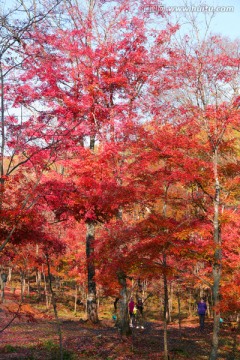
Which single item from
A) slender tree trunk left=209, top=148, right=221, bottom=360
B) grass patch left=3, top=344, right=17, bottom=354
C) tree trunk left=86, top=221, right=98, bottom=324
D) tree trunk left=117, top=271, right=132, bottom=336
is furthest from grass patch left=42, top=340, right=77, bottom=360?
tree trunk left=86, top=221, right=98, bottom=324

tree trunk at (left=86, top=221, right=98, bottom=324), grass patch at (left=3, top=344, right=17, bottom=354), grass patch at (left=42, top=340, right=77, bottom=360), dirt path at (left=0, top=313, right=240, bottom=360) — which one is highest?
tree trunk at (left=86, top=221, right=98, bottom=324)

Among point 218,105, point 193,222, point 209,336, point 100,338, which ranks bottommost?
point 209,336

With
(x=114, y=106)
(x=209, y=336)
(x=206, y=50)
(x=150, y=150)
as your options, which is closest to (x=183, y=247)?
(x=150, y=150)

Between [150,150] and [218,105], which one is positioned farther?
[150,150]

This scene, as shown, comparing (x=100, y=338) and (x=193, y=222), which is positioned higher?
(x=193, y=222)

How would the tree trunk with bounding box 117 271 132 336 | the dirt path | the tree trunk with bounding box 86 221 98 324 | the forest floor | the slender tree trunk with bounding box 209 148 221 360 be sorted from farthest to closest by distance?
the tree trunk with bounding box 86 221 98 324 → the tree trunk with bounding box 117 271 132 336 → the dirt path → the forest floor → the slender tree trunk with bounding box 209 148 221 360

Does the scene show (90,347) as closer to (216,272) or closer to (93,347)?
(93,347)

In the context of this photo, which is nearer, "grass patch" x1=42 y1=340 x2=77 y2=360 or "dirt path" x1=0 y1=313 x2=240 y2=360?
"grass patch" x1=42 y1=340 x2=77 y2=360

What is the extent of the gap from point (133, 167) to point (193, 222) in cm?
296

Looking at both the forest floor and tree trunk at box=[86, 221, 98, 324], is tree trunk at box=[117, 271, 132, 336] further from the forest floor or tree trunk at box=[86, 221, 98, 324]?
tree trunk at box=[86, 221, 98, 324]

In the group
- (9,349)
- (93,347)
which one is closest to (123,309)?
(93,347)

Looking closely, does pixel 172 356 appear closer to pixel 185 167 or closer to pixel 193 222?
pixel 193 222

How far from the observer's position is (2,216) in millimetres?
6953

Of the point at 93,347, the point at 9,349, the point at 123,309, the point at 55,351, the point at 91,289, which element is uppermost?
the point at 91,289
